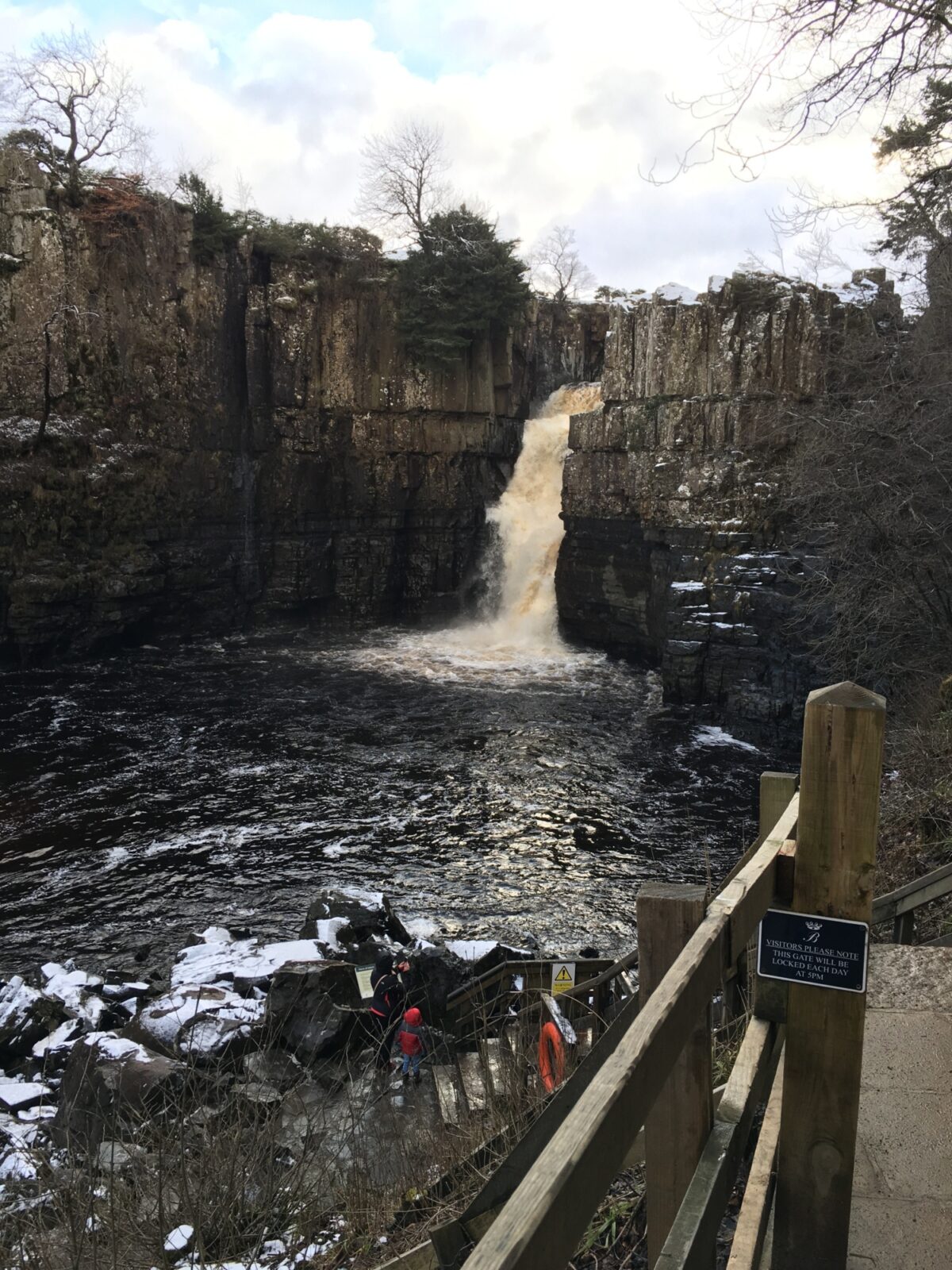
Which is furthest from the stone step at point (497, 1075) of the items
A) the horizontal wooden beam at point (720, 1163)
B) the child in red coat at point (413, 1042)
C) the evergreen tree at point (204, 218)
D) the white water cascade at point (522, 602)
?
the evergreen tree at point (204, 218)

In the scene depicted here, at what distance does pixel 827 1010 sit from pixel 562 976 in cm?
674

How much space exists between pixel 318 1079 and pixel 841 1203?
6.35 meters


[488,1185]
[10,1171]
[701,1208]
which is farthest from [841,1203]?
[10,1171]

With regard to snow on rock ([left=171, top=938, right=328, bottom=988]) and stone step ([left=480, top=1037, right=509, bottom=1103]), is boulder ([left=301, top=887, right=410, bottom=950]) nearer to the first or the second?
snow on rock ([left=171, top=938, right=328, bottom=988])

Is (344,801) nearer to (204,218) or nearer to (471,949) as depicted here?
(471,949)

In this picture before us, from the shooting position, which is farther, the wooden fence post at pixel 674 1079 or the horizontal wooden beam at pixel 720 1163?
the wooden fence post at pixel 674 1079

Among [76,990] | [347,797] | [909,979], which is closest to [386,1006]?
[76,990]

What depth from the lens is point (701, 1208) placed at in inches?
80.0

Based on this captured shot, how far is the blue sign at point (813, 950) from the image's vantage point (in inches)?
90.0

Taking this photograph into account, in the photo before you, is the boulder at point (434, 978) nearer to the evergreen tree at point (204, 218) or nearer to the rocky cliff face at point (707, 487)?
the rocky cliff face at point (707, 487)

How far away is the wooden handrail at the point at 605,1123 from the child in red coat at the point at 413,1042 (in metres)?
6.27

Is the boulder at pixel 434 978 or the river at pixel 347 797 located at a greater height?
the boulder at pixel 434 978

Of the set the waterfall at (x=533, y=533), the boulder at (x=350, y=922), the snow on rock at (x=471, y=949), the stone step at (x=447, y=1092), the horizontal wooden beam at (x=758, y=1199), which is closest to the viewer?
the horizontal wooden beam at (x=758, y=1199)

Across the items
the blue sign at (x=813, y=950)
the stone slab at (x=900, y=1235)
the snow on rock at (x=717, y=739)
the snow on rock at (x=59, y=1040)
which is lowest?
the snow on rock at (x=59, y=1040)
